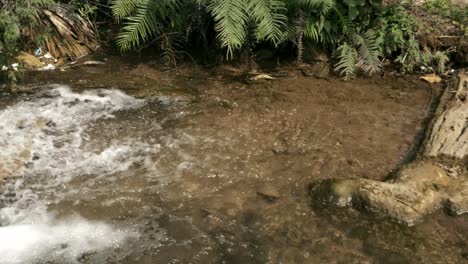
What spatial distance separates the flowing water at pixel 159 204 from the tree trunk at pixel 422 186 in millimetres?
109

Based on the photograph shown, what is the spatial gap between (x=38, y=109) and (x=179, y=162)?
1.56m

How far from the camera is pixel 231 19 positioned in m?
5.09

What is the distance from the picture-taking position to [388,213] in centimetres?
350

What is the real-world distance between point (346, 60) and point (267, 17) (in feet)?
3.14

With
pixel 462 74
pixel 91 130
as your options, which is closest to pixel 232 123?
pixel 91 130

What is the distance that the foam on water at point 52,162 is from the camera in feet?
10.9

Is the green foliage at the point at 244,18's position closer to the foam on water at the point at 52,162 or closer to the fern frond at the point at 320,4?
the fern frond at the point at 320,4

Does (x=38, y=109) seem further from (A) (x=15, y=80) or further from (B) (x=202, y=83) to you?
(B) (x=202, y=83)

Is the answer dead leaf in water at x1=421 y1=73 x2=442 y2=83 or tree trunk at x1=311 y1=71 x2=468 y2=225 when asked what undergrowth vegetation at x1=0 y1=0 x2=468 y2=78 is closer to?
dead leaf in water at x1=421 y1=73 x2=442 y2=83

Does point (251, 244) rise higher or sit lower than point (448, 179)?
lower

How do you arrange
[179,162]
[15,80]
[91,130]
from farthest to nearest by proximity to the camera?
[15,80]
[91,130]
[179,162]

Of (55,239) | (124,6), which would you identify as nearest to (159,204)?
(55,239)

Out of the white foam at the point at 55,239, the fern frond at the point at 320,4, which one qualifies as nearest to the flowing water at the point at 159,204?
the white foam at the point at 55,239

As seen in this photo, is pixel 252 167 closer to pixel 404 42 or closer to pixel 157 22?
pixel 157 22
